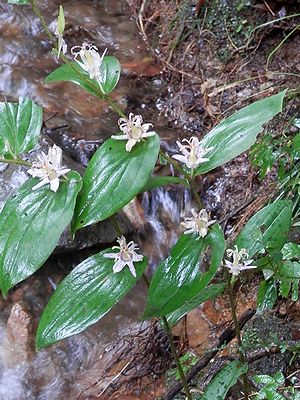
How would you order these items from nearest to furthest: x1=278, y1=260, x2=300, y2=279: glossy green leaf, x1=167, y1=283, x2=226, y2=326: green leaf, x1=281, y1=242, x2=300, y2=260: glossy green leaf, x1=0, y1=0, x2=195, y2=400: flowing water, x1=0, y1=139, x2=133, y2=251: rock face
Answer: x1=167, y1=283, x2=226, y2=326: green leaf, x1=278, y1=260, x2=300, y2=279: glossy green leaf, x1=281, y1=242, x2=300, y2=260: glossy green leaf, x1=0, y1=0, x2=195, y2=400: flowing water, x1=0, y1=139, x2=133, y2=251: rock face

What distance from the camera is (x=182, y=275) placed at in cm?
101

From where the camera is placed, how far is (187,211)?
272cm

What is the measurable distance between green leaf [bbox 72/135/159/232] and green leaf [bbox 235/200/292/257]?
36cm

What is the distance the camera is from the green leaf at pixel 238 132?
3.15 ft

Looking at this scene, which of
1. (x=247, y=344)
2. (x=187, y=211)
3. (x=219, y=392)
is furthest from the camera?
(x=187, y=211)

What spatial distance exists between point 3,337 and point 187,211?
0.97 m

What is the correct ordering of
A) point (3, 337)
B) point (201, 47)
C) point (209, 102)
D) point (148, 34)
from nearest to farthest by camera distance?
point (3, 337) < point (209, 102) < point (201, 47) < point (148, 34)

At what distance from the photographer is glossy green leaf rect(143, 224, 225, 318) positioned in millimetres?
983

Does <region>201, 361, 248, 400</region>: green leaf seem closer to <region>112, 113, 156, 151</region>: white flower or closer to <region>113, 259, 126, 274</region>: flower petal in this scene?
<region>113, 259, 126, 274</region>: flower petal

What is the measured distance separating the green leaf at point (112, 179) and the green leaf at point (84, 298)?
0.13 meters

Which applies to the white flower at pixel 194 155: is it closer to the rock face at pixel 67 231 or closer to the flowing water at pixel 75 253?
the flowing water at pixel 75 253

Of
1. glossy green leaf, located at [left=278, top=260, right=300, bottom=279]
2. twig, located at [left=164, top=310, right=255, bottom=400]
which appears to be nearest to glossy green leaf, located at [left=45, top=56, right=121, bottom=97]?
glossy green leaf, located at [left=278, top=260, right=300, bottom=279]

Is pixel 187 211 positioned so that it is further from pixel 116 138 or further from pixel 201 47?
pixel 116 138

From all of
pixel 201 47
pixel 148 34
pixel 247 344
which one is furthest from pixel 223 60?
pixel 247 344
